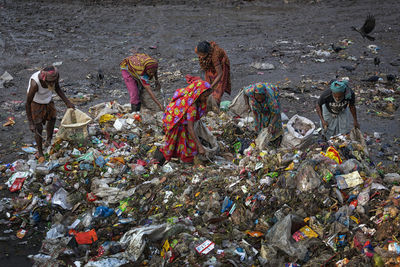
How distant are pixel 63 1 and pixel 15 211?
10.5 metres

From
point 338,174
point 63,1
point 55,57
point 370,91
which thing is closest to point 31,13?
point 63,1

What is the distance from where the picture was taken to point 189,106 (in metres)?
3.76

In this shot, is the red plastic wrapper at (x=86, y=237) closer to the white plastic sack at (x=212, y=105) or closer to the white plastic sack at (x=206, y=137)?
the white plastic sack at (x=206, y=137)

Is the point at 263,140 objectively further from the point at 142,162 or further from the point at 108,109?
the point at 108,109

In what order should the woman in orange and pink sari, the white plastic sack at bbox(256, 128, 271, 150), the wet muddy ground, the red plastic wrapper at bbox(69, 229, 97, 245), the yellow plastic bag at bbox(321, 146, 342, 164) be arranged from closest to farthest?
the red plastic wrapper at bbox(69, 229, 97, 245) → the yellow plastic bag at bbox(321, 146, 342, 164) → the white plastic sack at bbox(256, 128, 271, 150) → the woman in orange and pink sari → the wet muddy ground

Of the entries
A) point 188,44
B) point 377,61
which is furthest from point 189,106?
point 188,44

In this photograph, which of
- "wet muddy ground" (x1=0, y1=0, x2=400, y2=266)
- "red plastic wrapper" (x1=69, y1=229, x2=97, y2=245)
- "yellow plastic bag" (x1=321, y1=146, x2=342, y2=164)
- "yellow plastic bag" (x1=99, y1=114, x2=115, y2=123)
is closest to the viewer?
"red plastic wrapper" (x1=69, y1=229, x2=97, y2=245)

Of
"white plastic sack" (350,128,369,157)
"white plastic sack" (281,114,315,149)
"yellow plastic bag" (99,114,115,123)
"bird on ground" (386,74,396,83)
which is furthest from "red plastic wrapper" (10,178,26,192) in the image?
"bird on ground" (386,74,396,83)

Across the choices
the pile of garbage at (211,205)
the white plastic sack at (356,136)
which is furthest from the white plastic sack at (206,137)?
the white plastic sack at (356,136)

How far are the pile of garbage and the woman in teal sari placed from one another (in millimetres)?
182

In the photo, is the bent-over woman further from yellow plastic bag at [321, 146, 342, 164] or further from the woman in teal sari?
yellow plastic bag at [321, 146, 342, 164]

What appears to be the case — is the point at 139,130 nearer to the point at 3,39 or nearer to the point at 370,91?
the point at 370,91

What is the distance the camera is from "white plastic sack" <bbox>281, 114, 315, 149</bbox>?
432cm

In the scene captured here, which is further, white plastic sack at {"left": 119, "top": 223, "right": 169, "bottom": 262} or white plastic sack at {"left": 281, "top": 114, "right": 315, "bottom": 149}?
white plastic sack at {"left": 281, "top": 114, "right": 315, "bottom": 149}
